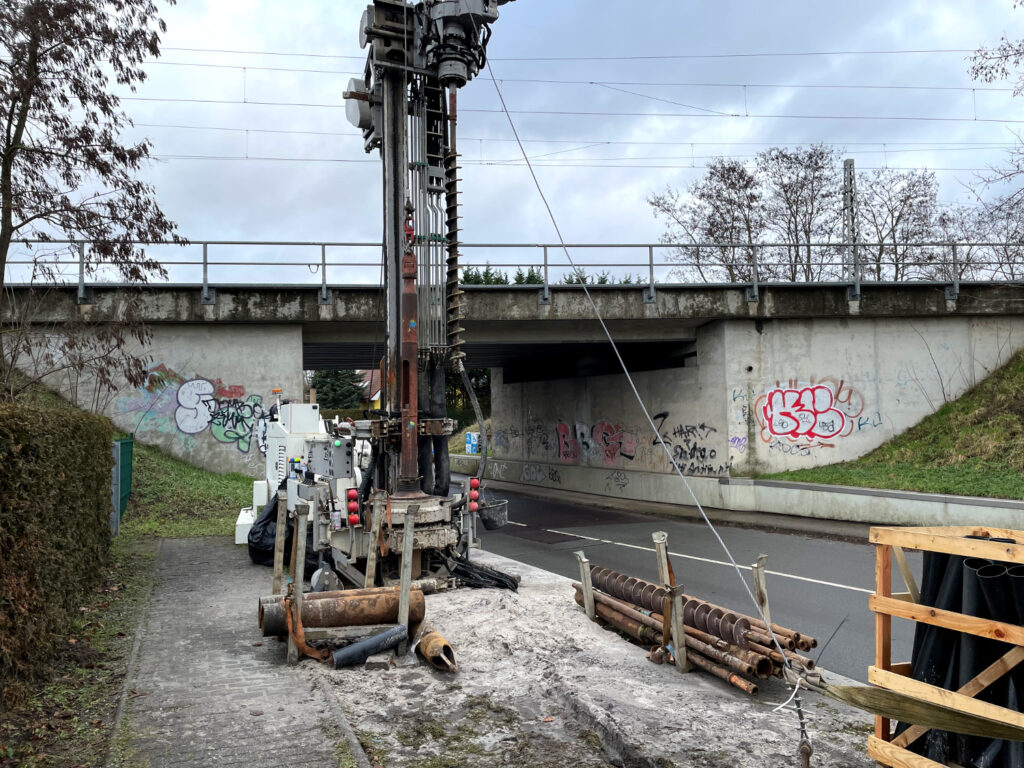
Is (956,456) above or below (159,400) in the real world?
below

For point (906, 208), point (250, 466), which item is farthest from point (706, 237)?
point (250, 466)

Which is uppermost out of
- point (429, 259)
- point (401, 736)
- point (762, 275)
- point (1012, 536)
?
point (762, 275)

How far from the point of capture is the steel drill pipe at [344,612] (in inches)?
289

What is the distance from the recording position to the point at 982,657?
161 inches

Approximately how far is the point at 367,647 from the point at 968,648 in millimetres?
4839

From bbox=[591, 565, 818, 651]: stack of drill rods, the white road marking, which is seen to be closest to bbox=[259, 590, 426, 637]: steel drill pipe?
bbox=[591, 565, 818, 651]: stack of drill rods

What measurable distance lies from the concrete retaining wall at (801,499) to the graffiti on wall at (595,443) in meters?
0.52

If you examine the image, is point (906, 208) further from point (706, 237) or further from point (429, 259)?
point (429, 259)

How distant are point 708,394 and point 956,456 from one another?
20.4 ft

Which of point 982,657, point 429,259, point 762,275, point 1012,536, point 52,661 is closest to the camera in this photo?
point 982,657

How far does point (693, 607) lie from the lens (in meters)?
7.15

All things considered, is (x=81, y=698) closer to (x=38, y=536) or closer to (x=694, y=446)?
(x=38, y=536)

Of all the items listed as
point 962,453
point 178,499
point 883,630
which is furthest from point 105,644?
point 962,453

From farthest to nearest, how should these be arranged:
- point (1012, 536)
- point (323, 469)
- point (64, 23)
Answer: point (64, 23) < point (323, 469) < point (1012, 536)
